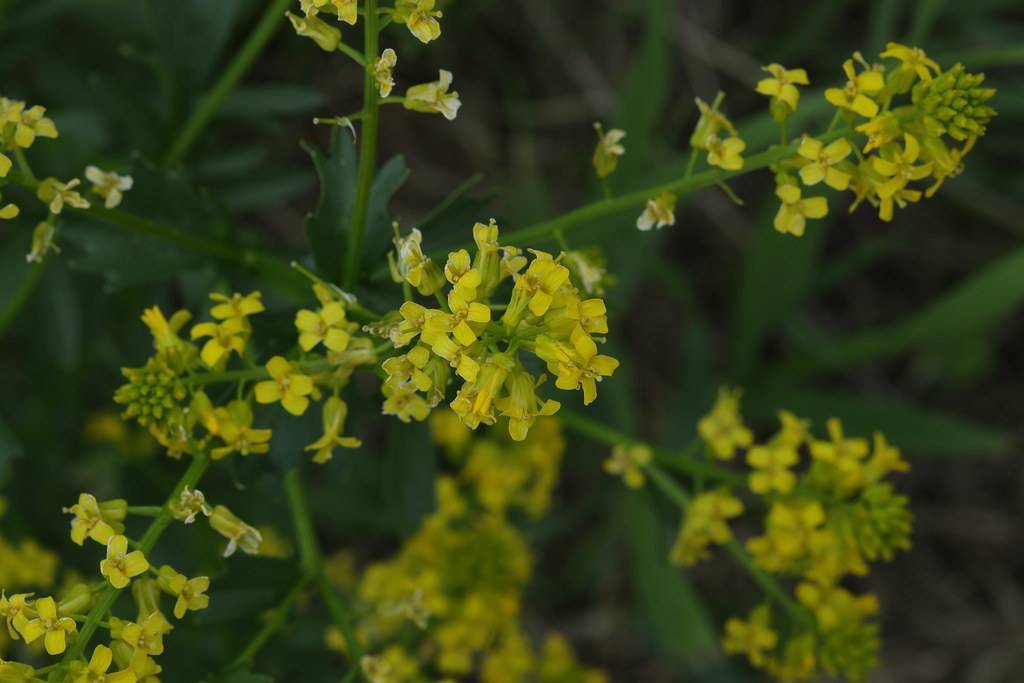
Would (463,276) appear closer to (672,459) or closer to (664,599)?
(672,459)

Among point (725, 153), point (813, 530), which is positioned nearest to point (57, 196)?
point (725, 153)

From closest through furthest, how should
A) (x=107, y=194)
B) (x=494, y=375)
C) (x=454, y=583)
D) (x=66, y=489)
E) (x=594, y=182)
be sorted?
(x=494, y=375) < (x=107, y=194) < (x=454, y=583) < (x=66, y=489) < (x=594, y=182)

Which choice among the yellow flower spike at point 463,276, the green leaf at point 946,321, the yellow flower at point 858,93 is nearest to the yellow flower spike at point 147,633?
the yellow flower spike at point 463,276

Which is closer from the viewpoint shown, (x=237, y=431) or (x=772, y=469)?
(x=237, y=431)

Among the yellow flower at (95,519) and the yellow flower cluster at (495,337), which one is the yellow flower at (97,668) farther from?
the yellow flower cluster at (495,337)

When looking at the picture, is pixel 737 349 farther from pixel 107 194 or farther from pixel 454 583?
pixel 107 194

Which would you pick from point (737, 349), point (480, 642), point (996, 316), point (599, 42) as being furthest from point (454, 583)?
point (599, 42)

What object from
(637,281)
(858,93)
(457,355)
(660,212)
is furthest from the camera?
(637,281)
